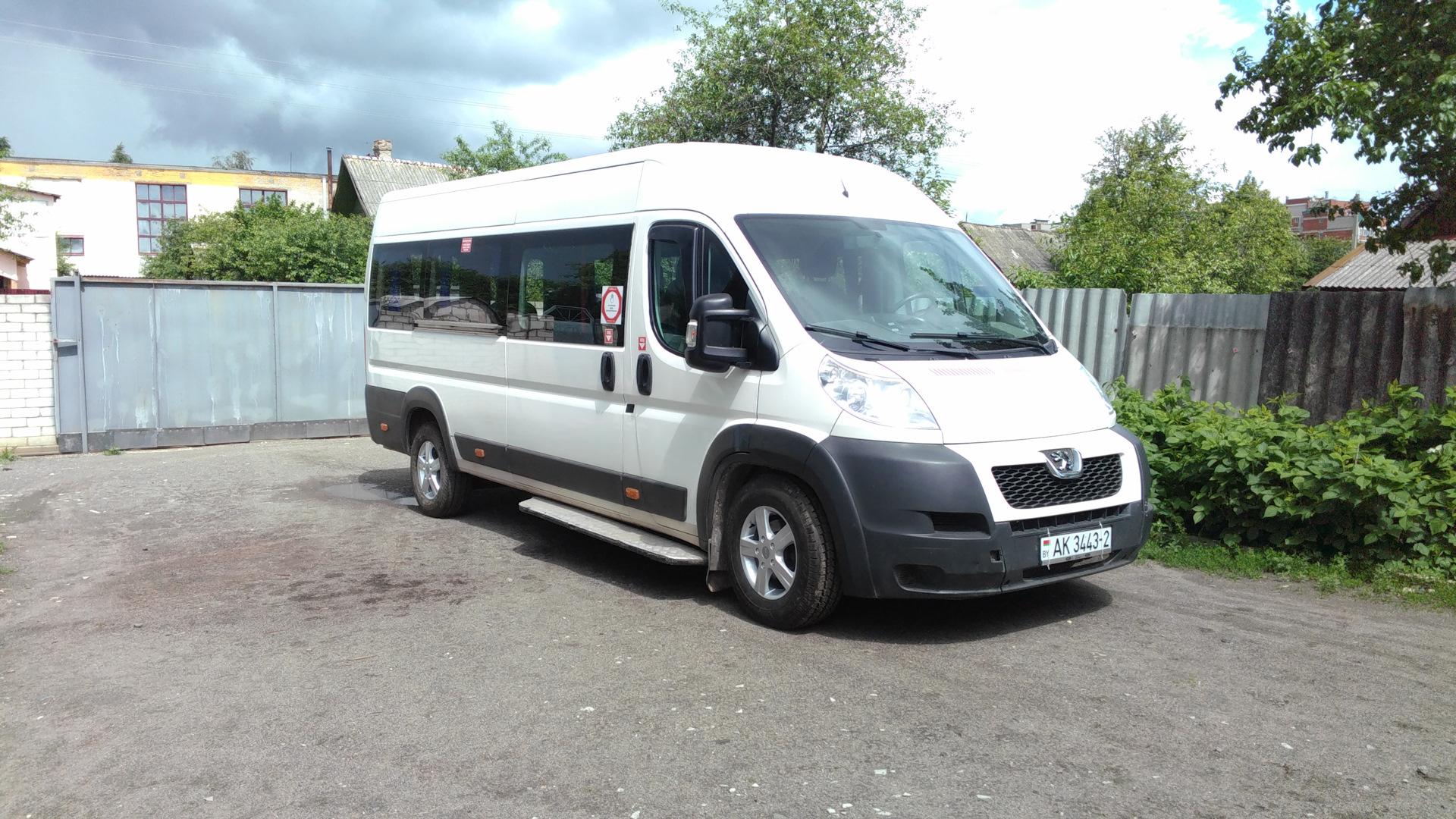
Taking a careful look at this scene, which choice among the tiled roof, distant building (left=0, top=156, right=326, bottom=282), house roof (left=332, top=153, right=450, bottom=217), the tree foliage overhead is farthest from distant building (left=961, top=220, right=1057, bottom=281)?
distant building (left=0, top=156, right=326, bottom=282)

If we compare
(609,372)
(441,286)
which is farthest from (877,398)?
(441,286)

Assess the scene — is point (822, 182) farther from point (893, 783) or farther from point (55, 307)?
point (55, 307)

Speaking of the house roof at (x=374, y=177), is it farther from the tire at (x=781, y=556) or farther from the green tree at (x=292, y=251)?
the tire at (x=781, y=556)

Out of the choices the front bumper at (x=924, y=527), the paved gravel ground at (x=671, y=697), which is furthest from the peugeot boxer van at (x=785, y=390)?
the paved gravel ground at (x=671, y=697)

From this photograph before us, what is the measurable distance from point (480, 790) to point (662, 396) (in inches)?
109

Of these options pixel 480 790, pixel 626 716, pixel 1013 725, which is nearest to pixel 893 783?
pixel 1013 725

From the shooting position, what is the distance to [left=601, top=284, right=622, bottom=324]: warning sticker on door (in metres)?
6.28

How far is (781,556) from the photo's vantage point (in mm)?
5266

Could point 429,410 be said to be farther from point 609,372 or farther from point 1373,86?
point 1373,86

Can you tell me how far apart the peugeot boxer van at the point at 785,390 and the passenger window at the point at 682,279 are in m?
0.01

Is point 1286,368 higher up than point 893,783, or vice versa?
point 1286,368

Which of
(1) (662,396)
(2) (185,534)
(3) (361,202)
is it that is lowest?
(2) (185,534)

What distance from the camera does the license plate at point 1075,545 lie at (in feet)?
16.1

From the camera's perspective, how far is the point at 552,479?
696 centimetres
